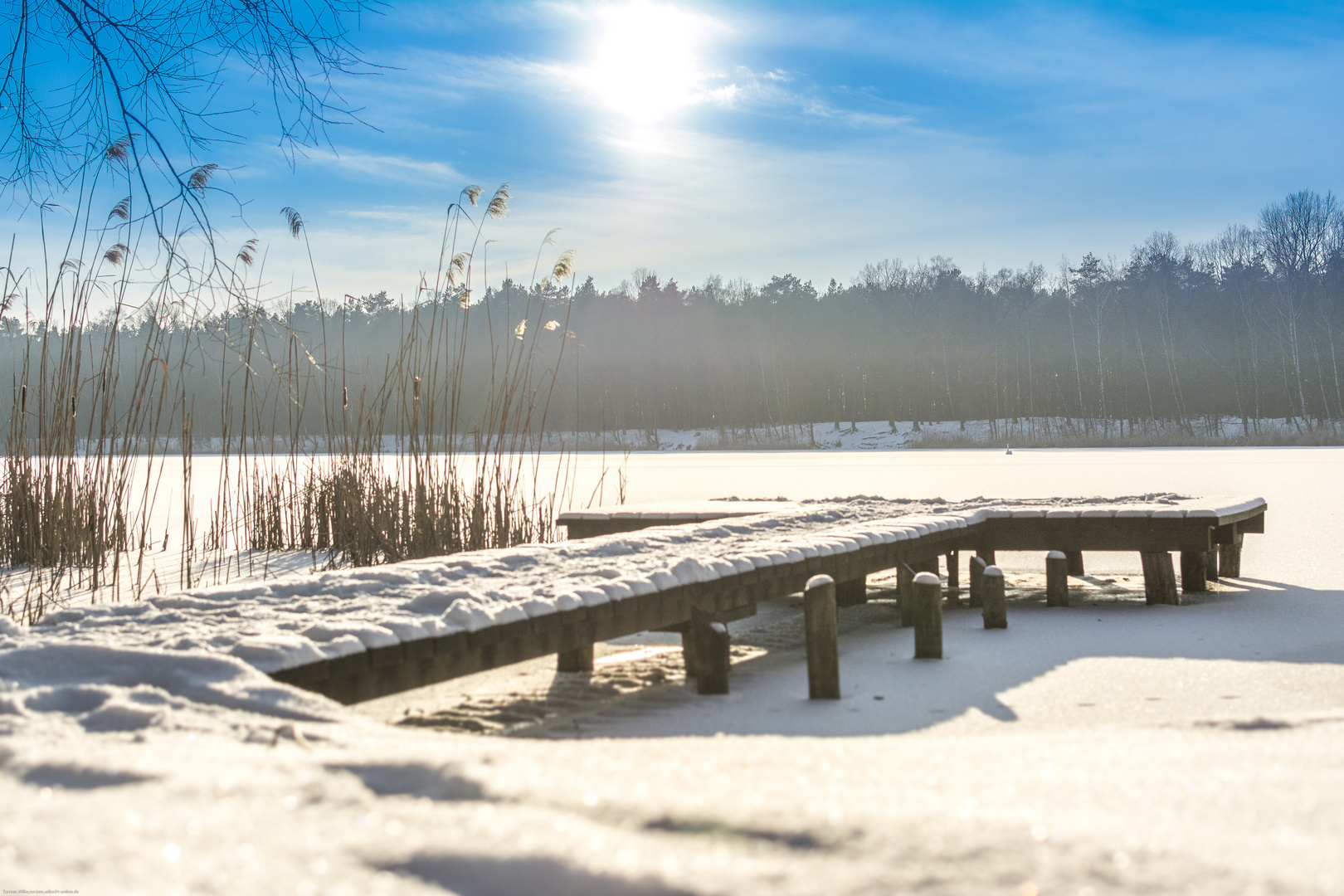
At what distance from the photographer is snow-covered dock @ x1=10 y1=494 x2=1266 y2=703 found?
6.57 feet

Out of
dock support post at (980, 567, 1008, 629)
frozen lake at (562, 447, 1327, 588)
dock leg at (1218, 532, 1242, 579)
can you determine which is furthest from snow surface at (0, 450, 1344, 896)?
frozen lake at (562, 447, 1327, 588)

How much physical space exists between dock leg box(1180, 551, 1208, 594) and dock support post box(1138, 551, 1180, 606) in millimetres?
305

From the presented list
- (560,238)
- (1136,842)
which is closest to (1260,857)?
(1136,842)

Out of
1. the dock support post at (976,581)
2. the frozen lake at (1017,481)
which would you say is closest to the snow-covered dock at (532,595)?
the dock support post at (976,581)

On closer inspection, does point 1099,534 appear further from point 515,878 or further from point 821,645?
point 515,878

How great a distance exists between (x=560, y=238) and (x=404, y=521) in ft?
5.77

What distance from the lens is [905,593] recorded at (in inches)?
161

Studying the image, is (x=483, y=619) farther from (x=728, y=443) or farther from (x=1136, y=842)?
(x=728, y=443)

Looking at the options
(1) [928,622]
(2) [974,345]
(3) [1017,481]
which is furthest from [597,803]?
(2) [974,345]

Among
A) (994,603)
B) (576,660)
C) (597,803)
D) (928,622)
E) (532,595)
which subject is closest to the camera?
(597,803)

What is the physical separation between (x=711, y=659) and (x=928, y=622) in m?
0.85

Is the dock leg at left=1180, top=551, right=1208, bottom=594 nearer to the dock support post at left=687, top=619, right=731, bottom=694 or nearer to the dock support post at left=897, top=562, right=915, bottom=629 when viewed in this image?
the dock support post at left=897, top=562, right=915, bottom=629

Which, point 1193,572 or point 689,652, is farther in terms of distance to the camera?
point 1193,572

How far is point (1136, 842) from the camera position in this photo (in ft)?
3.20
